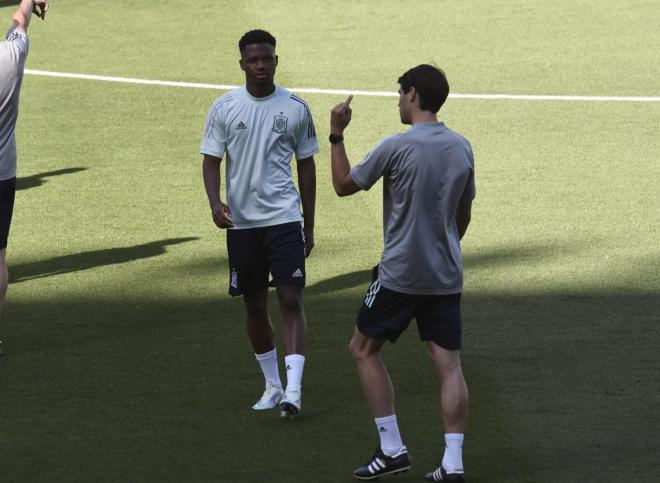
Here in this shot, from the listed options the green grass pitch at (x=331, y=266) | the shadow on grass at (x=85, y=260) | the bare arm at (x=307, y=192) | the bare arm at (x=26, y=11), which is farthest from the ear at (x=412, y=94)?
the shadow on grass at (x=85, y=260)

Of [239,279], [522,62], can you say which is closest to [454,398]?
[239,279]

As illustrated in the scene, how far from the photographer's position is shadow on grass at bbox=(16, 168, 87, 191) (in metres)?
14.4

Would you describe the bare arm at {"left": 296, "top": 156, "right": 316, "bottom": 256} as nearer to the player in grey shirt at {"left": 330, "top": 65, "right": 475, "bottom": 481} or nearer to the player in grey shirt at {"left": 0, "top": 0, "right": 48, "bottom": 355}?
the player in grey shirt at {"left": 330, "top": 65, "right": 475, "bottom": 481}

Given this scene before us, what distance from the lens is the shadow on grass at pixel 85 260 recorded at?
37.5 feet

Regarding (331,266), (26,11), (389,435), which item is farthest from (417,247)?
(331,266)

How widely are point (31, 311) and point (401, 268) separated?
4433 millimetres

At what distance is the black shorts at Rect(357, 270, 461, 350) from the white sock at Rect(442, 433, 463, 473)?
42cm

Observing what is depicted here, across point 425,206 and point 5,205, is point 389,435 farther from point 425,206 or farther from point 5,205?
point 5,205

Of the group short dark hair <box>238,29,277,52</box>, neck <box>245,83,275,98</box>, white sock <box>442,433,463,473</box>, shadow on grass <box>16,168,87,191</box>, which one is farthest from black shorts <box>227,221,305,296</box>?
shadow on grass <box>16,168,87,191</box>

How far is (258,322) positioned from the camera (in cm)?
812

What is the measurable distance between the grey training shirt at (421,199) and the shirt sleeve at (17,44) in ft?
10.9

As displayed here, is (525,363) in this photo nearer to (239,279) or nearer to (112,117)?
(239,279)

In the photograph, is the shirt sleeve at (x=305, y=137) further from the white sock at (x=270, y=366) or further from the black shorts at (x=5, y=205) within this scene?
the black shorts at (x=5, y=205)

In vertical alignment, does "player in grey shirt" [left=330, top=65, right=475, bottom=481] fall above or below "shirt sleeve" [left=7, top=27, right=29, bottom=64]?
below
